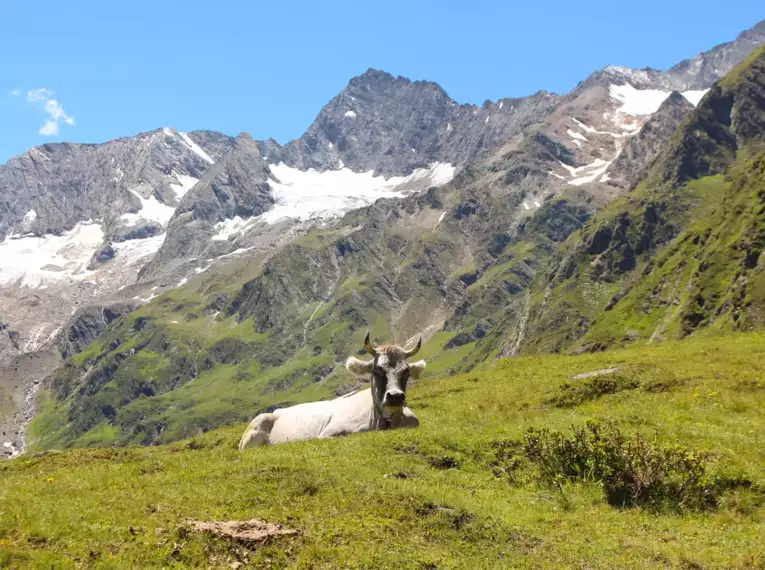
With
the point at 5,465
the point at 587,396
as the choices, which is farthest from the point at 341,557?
the point at 5,465

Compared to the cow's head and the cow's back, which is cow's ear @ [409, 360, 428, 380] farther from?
the cow's back

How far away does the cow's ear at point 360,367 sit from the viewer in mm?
25078

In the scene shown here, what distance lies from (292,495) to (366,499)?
5.54 ft

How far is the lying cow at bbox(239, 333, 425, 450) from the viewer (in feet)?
80.3

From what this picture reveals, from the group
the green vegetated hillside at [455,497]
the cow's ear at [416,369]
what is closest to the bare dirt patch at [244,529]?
the green vegetated hillside at [455,497]

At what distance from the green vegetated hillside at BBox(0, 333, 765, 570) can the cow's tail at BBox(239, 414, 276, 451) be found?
3716mm

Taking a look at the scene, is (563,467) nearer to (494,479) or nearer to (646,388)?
(494,479)

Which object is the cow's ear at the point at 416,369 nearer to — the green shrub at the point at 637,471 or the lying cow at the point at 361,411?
the lying cow at the point at 361,411

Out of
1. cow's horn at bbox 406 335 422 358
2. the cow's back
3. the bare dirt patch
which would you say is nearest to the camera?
the bare dirt patch

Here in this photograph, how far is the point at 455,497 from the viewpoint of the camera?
56.0ft

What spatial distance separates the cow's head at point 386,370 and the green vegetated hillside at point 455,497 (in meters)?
1.72

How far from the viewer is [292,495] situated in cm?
1617

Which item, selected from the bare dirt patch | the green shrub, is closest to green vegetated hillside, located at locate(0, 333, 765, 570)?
Result: the green shrub

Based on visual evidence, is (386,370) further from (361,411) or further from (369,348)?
(361,411)
